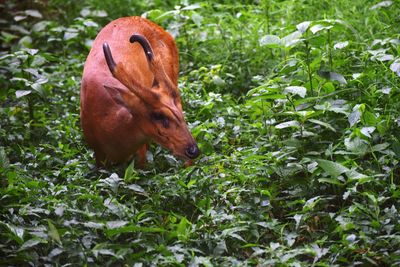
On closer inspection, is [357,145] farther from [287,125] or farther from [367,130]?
[287,125]

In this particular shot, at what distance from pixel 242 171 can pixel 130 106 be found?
2.81 ft

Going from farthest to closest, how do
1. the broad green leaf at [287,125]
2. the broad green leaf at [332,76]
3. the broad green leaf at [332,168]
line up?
the broad green leaf at [332,76], the broad green leaf at [287,125], the broad green leaf at [332,168]

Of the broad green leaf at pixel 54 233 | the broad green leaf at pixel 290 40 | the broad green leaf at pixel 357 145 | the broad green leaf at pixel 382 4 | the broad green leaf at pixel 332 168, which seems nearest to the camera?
the broad green leaf at pixel 54 233

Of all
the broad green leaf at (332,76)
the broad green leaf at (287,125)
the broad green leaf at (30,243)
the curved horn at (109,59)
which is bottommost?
the broad green leaf at (287,125)

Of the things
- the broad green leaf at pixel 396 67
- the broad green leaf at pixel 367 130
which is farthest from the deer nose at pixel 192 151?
the broad green leaf at pixel 396 67

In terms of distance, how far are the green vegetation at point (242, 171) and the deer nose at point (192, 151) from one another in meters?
0.15

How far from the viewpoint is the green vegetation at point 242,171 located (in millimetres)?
4121

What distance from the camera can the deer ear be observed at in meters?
5.12

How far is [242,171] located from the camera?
5.05m

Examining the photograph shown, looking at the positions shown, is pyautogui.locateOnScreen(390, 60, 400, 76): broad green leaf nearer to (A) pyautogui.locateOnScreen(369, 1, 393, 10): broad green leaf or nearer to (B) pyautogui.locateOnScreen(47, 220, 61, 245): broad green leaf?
(A) pyautogui.locateOnScreen(369, 1, 393, 10): broad green leaf

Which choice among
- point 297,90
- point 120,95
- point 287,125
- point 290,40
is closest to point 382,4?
point 290,40

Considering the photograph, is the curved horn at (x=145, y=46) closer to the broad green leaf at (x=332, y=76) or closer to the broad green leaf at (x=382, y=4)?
the broad green leaf at (x=332, y=76)

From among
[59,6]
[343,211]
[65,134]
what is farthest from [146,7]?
[343,211]

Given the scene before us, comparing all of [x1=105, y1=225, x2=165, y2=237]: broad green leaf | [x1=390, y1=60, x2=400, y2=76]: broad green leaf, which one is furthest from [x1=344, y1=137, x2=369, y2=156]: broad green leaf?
[x1=105, y1=225, x2=165, y2=237]: broad green leaf
